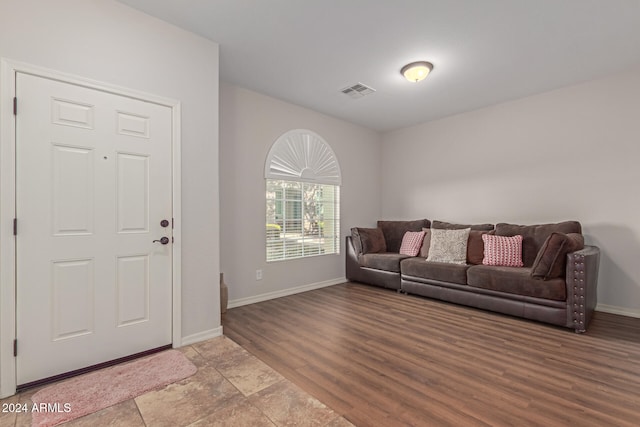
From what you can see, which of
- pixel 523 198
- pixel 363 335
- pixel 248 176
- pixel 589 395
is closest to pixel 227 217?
pixel 248 176

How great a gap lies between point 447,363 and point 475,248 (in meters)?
2.09

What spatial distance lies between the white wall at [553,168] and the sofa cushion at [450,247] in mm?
668


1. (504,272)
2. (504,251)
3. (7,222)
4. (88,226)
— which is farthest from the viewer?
(504,251)

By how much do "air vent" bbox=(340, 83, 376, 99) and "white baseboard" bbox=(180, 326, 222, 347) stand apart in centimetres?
304

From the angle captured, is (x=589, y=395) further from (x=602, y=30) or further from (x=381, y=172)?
(x=381, y=172)

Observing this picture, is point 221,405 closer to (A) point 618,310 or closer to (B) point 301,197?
(B) point 301,197

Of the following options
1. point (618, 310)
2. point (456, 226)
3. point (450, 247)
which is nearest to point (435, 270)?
point (450, 247)

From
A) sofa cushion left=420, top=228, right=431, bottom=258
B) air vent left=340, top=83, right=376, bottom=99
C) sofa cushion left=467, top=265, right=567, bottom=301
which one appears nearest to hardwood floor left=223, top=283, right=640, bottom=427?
sofa cushion left=467, top=265, right=567, bottom=301

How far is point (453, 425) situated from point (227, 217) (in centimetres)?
287

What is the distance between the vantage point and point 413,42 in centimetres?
260

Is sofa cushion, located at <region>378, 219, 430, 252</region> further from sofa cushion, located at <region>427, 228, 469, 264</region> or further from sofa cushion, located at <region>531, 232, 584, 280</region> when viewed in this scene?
sofa cushion, located at <region>531, 232, 584, 280</region>

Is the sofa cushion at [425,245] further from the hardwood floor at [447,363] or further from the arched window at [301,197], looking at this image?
the arched window at [301,197]

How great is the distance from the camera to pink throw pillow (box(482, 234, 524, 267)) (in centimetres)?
344

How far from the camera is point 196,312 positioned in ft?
8.25
